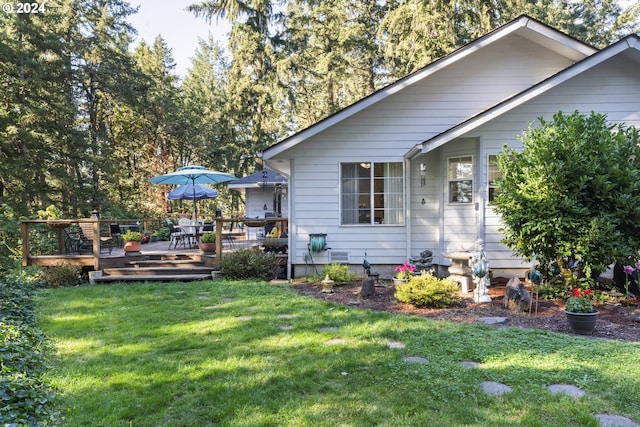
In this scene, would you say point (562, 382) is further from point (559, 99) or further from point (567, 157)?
point (559, 99)

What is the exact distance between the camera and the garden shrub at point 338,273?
7.78 meters

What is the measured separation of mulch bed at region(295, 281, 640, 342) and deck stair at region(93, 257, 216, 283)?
9.66 feet

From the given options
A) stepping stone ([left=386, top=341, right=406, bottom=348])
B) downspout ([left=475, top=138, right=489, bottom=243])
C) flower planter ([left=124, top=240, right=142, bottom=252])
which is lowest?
stepping stone ([left=386, top=341, right=406, bottom=348])

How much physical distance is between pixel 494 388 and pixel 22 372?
385 centimetres

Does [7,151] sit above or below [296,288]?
above

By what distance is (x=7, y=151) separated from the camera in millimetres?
13578

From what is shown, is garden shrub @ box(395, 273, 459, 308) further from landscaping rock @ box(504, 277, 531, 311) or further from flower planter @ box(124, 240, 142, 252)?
flower planter @ box(124, 240, 142, 252)

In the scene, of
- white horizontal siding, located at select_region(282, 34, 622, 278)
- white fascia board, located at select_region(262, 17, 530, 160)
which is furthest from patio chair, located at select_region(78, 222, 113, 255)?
white horizontal siding, located at select_region(282, 34, 622, 278)

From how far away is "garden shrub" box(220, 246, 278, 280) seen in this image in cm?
831

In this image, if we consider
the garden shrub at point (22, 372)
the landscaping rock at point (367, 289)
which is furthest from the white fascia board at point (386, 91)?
the garden shrub at point (22, 372)

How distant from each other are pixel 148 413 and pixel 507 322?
4.41 metres

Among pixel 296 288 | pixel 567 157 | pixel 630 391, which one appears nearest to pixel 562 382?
pixel 630 391

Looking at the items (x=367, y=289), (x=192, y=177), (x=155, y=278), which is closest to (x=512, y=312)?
(x=367, y=289)

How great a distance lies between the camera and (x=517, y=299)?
5.60m
